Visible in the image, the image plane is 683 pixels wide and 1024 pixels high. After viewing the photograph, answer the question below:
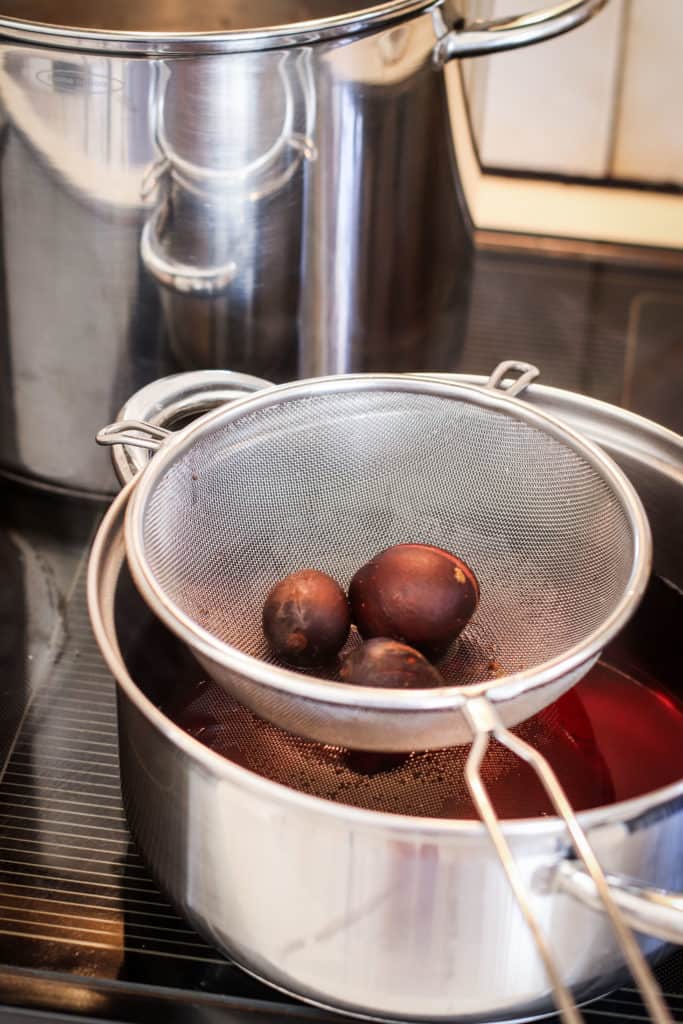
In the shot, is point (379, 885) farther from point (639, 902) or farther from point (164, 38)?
point (164, 38)

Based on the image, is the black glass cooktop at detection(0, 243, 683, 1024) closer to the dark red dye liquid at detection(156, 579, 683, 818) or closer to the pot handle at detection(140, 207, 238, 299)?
the dark red dye liquid at detection(156, 579, 683, 818)

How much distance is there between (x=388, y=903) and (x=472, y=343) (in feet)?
2.16

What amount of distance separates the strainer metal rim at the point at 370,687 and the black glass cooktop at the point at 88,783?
15 centimetres

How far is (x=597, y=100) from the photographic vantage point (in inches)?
44.2

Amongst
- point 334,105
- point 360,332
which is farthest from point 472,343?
point 334,105

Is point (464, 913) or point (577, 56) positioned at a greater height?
point (577, 56)

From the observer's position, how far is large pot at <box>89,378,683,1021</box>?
454 millimetres

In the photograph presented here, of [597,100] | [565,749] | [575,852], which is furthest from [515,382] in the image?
[597,100]

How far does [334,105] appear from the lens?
0.74 metres

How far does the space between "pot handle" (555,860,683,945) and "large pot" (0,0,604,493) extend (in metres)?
0.47

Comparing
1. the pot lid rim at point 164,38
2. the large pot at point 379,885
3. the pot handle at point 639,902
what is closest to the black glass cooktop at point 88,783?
the large pot at point 379,885

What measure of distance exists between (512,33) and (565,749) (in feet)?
1.50

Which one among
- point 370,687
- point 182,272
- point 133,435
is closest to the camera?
point 370,687

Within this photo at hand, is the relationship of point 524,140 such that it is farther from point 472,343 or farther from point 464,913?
point 464,913
